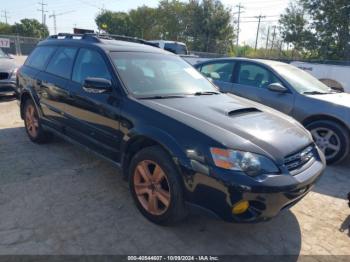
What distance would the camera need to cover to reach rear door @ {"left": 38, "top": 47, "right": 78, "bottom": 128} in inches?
169

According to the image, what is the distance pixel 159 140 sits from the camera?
2.93 m

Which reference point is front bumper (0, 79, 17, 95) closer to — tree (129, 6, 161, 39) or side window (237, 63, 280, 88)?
side window (237, 63, 280, 88)

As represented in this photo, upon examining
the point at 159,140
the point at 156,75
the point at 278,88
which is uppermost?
the point at 156,75

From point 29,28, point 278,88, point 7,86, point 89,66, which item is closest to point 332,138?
point 278,88

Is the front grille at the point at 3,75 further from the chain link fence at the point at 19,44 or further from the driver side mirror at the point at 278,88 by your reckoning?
the chain link fence at the point at 19,44

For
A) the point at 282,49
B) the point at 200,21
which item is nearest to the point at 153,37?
the point at 200,21

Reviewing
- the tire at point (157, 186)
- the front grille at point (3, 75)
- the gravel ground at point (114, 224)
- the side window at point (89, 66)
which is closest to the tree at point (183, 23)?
the front grille at point (3, 75)

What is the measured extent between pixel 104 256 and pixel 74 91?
2131 mm

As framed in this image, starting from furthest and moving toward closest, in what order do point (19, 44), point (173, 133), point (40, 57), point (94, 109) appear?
point (19, 44), point (40, 57), point (94, 109), point (173, 133)

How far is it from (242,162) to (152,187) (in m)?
0.94

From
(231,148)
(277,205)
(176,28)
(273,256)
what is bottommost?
(273,256)

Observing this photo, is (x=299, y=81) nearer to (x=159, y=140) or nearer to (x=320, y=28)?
(x=159, y=140)

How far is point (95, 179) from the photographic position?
4102 mm

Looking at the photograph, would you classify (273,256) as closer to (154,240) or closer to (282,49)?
(154,240)
